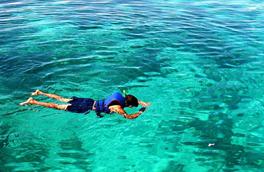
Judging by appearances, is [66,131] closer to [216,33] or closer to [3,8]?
[216,33]

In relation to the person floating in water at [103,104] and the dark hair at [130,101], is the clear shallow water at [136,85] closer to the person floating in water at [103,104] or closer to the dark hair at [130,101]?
the person floating in water at [103,104]

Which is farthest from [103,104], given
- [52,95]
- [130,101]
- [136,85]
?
[136,85]

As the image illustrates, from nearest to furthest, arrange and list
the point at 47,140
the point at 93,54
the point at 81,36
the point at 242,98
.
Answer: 1. the point at 47,140
2. the point at 242,98
3. the point at 93,54
4. the point at 81,36

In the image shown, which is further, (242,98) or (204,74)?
(204,74)

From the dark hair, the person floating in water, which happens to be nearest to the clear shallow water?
the person floating in water

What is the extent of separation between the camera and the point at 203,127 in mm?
11797

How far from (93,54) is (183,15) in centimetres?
1002

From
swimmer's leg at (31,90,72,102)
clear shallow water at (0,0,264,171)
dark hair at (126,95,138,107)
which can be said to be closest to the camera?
clear shallow water at (0,0,264,171)

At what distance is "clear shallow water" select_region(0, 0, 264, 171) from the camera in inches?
411

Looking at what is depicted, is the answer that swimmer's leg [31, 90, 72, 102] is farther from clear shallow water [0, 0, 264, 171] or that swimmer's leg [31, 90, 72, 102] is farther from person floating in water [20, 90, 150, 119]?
clear shallow water [0, 0, 264, 171]

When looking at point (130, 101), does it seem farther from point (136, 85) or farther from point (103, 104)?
point (136, 85)

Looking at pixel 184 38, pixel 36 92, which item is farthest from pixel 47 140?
pixel 184 38

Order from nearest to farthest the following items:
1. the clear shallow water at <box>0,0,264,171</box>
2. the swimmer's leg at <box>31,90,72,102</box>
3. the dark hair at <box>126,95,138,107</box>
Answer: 1. the clear shallow water at <box>0,0,264,171</box>
2. the dark hair at <box>126,95,138,107</box>
3. the swimmer's leg at <box>31,90,72,102</box>

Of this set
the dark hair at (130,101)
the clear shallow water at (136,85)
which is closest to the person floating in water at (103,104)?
the dark hair at (130,101)
